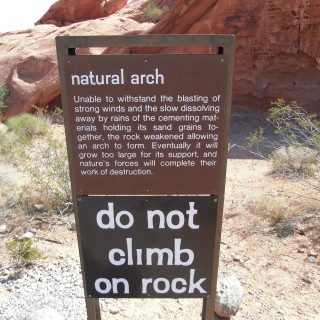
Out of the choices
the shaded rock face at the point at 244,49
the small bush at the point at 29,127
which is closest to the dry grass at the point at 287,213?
the shaded rock face at the point at 244,49

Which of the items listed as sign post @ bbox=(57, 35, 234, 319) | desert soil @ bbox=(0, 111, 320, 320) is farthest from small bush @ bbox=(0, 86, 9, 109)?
sign post @ bbox=(57, 35, 234, 319)

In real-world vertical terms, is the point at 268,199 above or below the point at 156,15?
below

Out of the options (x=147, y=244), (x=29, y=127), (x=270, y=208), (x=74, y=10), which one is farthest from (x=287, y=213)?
(x=74, y=10)

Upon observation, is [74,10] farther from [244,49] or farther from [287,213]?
[287,213]

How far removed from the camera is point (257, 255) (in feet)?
12.8

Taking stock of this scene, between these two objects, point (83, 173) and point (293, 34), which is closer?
point (83, 173)

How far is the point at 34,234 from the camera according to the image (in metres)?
4.34

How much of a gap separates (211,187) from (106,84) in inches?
31.1

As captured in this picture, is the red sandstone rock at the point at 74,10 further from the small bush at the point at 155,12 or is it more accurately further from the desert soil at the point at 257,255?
the desert soil at the point at 257,255

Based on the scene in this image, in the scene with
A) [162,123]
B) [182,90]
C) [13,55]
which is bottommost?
[13,55]

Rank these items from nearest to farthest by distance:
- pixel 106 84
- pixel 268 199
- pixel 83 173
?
pixel 106 84 → pixel 83 173 → pixel 268 199

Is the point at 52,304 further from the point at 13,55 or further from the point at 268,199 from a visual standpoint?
the point at 13,55

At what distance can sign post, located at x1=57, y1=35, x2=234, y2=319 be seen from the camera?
1.78m

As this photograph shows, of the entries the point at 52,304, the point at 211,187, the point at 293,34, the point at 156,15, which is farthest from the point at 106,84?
the point at 156,15
